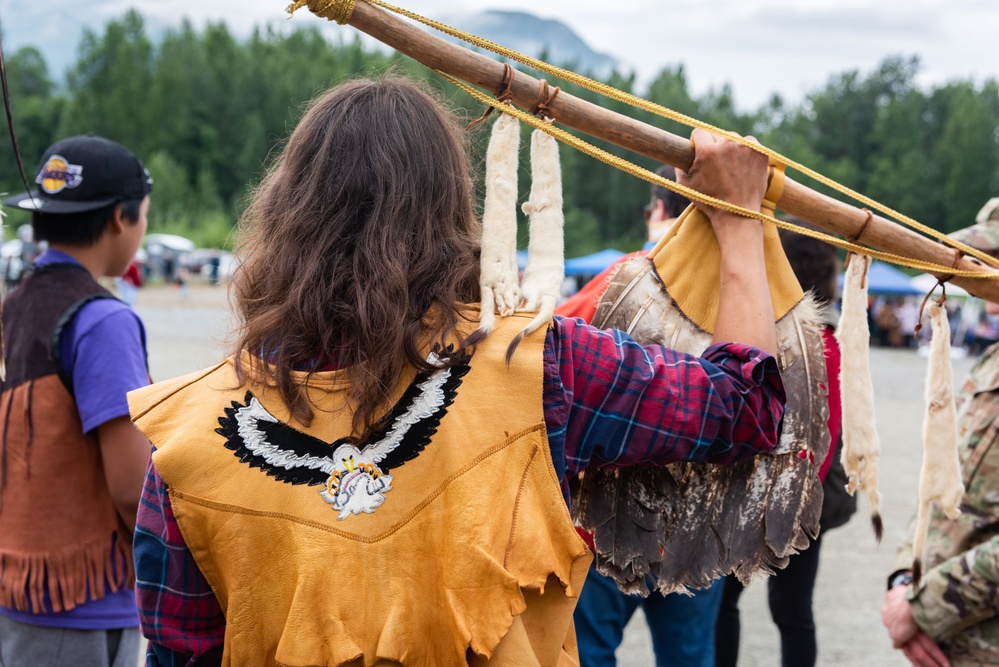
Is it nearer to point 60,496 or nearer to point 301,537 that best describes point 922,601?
point 301,537

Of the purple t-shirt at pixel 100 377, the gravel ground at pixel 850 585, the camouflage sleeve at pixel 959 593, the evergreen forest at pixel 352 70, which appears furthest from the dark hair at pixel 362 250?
the evergreen forest at pixel 352 70

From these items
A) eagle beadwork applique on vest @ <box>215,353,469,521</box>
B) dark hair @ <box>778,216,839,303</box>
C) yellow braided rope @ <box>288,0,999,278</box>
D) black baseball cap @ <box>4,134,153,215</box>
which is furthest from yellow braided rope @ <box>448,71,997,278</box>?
dark hair @ <box>778,216,839,303</box>

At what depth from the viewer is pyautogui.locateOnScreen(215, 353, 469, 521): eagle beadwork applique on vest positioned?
1552 mm

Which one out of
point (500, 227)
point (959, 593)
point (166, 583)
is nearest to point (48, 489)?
point (166, 583)

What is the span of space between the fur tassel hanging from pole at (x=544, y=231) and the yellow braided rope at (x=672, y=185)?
1.4 inches

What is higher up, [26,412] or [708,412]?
[708,412]

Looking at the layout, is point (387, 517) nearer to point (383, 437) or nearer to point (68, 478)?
point (383, 437)

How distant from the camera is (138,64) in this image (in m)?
83.8

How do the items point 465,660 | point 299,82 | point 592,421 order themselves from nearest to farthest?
point 465,660, point 592,421, point 299,82

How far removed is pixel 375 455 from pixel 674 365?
57 centimetres

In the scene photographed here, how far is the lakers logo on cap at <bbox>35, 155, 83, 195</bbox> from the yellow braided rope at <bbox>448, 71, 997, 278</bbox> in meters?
1.49

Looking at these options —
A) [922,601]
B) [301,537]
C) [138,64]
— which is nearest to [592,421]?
[301,537]

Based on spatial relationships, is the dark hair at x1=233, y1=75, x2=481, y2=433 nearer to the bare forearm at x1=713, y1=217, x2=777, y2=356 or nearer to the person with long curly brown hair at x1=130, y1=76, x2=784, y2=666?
the person with long curly brown hair at x1=130, y1=76, x2=784, y2=666

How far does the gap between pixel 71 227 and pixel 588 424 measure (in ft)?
6.12
